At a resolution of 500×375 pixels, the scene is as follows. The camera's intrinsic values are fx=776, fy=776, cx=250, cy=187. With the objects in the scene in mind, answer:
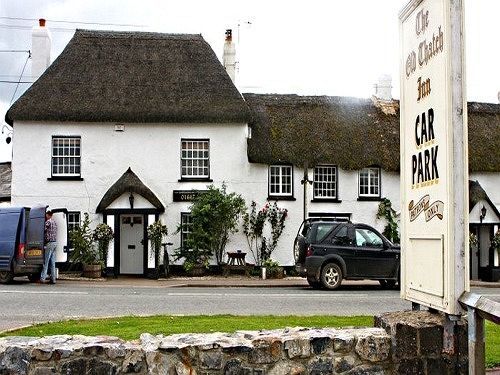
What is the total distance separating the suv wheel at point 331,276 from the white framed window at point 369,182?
9.40 meters

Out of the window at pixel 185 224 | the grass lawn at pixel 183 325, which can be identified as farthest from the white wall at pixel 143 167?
the grass lawn at pixel 183 325

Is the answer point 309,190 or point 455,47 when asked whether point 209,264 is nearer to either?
point 309,190

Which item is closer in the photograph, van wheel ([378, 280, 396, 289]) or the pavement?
van wheel ([378, 280, 396, 289])

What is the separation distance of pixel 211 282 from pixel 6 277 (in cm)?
635

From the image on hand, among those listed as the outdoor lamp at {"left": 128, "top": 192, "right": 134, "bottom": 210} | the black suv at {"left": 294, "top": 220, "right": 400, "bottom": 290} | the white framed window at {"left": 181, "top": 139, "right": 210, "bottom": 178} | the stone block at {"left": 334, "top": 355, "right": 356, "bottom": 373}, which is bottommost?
the stone block at {"left": 334, "top": 355, "right": 356, "bottom": 373}

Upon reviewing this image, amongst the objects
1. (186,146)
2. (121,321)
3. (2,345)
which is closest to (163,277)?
(186,146)

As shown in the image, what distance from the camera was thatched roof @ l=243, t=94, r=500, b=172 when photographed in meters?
29.9

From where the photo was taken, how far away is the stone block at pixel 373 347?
669 centimetres

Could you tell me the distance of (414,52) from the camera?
7.26m

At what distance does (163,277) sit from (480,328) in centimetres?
2209

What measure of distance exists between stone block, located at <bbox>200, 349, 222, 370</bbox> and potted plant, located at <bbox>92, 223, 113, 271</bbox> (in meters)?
21.6

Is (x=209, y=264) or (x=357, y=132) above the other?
(x=357, y=132)

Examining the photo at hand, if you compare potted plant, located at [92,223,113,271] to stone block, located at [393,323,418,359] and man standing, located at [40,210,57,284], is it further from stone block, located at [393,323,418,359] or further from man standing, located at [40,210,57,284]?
stone block, located at [393,323,418,359]

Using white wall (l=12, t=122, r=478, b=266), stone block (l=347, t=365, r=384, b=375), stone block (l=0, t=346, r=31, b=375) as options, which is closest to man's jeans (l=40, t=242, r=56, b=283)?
white wall (l=12, t=122, r=478, b=266)
